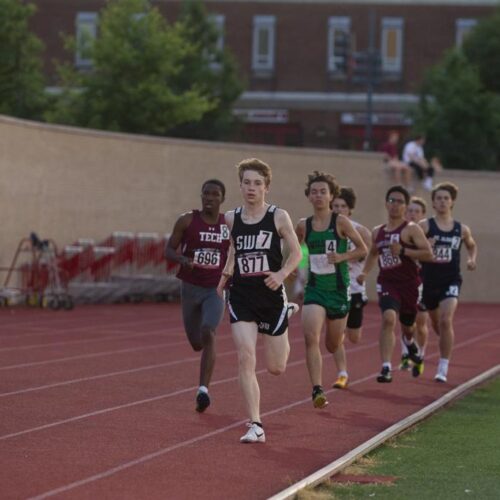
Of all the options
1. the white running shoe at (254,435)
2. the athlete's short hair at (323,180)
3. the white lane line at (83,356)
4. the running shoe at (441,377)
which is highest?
the athlete's short hair at (323,180)

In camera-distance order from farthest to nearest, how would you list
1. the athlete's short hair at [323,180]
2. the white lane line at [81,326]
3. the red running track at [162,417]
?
the white lane line at [81,326] → the athlete's short hair at [323,180] → the red running track at [162,417]

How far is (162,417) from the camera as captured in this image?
12938mm

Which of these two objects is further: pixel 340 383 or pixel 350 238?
pixel 340 383

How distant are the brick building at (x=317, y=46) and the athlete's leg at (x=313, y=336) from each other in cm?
4694

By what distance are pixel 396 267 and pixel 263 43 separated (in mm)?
46632

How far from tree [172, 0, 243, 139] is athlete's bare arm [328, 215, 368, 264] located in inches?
1554

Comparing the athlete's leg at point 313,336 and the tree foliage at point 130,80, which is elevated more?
the tree foliage at point 130,80

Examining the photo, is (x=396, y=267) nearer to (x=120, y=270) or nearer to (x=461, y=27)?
(x=120, y=270)

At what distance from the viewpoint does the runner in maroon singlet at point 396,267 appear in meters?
16.5

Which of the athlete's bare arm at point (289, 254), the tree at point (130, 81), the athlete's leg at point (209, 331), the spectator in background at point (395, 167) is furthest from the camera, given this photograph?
the tree at point (130, 81)

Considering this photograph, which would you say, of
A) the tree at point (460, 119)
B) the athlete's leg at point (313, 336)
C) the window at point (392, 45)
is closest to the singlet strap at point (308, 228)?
the athlete's leg at point (313, 336)

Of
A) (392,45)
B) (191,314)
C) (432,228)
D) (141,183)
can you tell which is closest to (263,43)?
(392,45)

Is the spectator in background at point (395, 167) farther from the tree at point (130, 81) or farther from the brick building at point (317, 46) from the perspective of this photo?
the brick building at point (317, 46)

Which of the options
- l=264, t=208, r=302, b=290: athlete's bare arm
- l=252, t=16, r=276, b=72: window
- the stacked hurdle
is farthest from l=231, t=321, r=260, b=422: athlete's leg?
l=252, t=16, r=276, b=72: window
